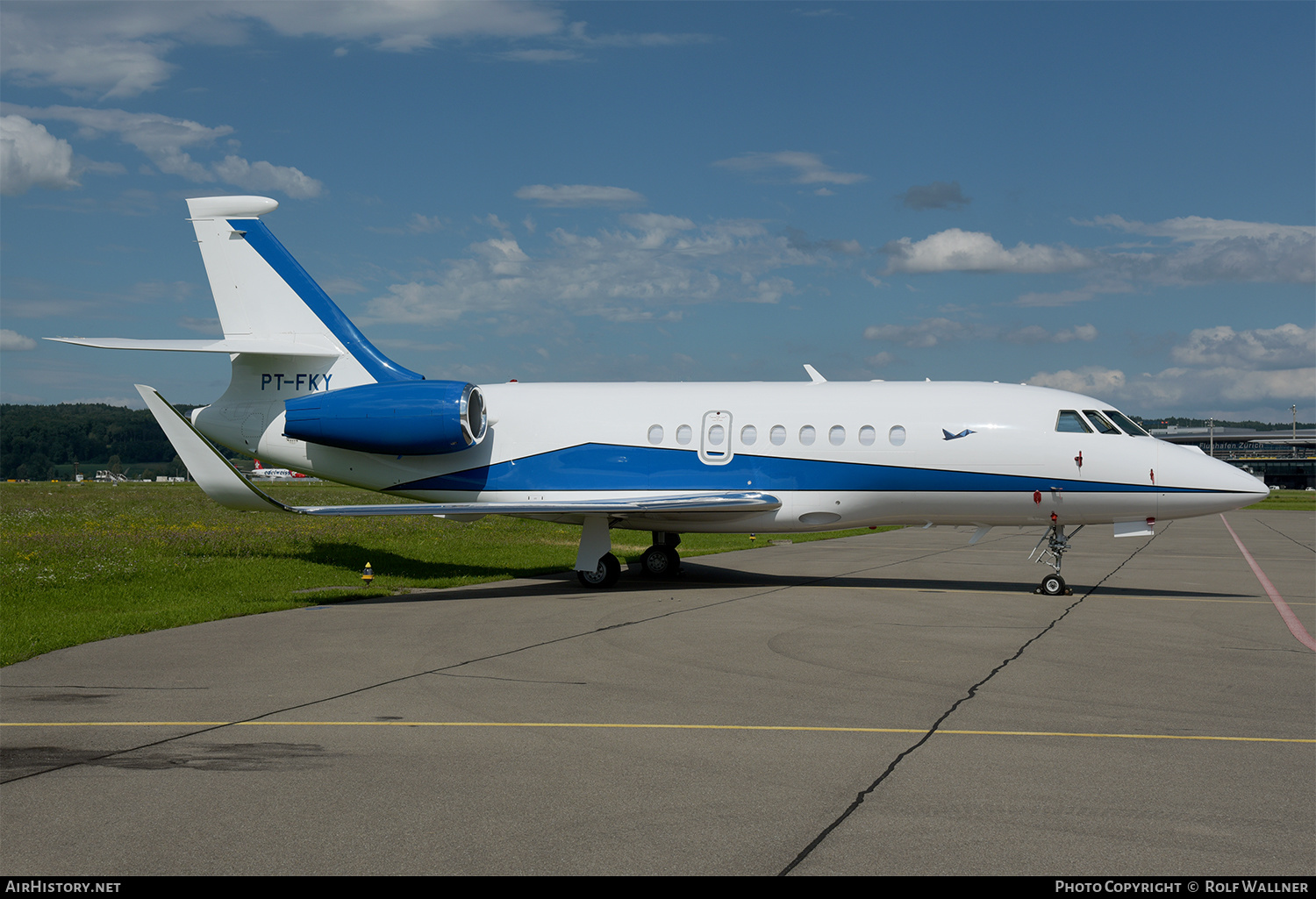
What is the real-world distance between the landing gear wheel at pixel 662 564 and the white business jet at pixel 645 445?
4 centimetres

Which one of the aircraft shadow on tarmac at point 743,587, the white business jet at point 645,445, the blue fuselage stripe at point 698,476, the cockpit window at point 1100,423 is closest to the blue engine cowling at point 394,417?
the white business jet at point 645,445

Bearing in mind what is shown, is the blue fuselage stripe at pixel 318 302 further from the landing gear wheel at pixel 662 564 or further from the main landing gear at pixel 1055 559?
the main landing gear at pixel 1055 559

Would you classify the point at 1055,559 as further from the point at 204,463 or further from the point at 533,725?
the point at 204,463

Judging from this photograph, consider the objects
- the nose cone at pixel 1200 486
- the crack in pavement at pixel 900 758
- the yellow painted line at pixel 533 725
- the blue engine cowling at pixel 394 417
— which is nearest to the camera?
the crack in pavement at pixel 900 758

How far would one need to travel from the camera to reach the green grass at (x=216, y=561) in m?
14.8

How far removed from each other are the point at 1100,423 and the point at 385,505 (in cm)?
1256

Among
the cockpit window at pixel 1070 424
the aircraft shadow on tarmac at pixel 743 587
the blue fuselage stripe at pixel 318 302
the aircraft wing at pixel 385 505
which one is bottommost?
the aircraft shadow on tarmac at pixel 743 587

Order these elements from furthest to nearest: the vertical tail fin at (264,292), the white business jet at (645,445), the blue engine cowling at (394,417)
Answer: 1. the vertical tail fin at (264,292)
2. the blue engine cowling at (394,417)
3. the white business jet at (645,445)

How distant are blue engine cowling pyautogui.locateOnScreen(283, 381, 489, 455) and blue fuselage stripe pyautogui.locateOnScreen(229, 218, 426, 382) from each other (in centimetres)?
116

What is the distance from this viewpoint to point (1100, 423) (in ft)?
59.5

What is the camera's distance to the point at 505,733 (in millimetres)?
8203

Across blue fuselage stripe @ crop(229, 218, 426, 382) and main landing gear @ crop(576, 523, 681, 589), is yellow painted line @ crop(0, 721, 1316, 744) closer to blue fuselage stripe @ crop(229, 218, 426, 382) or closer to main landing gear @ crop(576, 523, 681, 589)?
main landing gear @ crop(576, 523, 681, 589)

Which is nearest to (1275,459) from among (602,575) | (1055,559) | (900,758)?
(1055,559)
